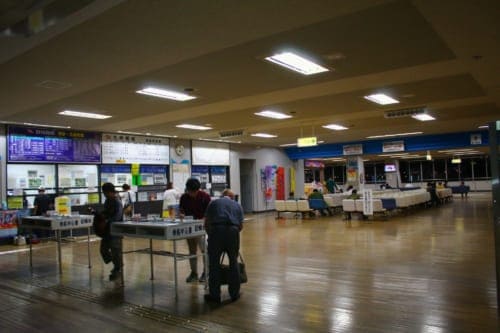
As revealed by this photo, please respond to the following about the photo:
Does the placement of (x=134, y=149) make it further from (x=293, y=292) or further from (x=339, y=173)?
(x=339, y=173)

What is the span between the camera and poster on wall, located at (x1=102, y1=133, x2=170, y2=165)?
12977mm

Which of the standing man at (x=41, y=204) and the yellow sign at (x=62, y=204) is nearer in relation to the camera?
the standing man at (x=41, y=204)

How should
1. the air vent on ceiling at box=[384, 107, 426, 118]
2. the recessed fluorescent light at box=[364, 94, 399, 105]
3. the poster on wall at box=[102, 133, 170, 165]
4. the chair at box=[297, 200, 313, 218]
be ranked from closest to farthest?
the recessed fluorescent light at box=[364, 94, 399, 105] < the air vent on ceiling at box=[384, 107, 426, 118] < the poster on wall at box=[102, 133, 170, 165] < the chair at box=[297, 200, 313, 218]

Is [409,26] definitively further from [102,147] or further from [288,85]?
[102,147]

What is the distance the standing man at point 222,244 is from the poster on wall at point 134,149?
355 inches

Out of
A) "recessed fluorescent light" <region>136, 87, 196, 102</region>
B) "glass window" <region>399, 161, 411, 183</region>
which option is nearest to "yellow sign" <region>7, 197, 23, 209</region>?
"recessed fluorescent light" <region>136, 87, 196, 102</region>

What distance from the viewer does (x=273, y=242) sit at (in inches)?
367

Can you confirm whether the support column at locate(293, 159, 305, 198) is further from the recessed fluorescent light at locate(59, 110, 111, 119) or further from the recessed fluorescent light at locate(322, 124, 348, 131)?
the recessed fluorescent light at locate(59, 110, 111, 119)

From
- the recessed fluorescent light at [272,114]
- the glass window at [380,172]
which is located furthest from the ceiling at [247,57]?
the glass window at [380,172]

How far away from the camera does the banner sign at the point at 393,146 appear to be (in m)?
17.8

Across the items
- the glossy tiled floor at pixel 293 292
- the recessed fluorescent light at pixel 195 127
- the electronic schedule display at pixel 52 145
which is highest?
the recessed fluorescent light at pixel 195 127

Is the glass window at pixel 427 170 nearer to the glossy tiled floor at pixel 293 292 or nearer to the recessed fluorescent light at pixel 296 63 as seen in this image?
the glossy tiled floor at pixel 293 292

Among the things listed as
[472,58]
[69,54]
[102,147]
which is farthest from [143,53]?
[102,147]

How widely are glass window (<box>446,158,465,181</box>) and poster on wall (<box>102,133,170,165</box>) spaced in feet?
81.0
